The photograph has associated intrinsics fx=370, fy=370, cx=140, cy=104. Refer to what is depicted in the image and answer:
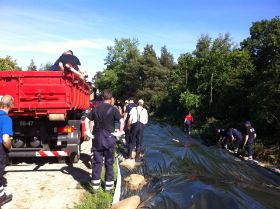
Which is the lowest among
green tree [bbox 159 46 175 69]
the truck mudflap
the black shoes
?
the black shoes

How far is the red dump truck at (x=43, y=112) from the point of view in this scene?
27.7 ft

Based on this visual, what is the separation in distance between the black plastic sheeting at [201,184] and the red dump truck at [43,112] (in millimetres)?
1724

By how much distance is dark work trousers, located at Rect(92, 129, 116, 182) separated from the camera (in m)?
6.97

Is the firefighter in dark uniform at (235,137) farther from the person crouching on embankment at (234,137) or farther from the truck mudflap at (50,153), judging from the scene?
the truck mudflap at (50,153)

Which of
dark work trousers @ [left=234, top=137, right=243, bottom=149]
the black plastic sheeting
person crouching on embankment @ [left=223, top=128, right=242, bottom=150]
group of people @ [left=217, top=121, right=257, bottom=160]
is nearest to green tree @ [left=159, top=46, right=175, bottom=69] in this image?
group of people @ [left=217, top=121, right=257, bottom=160]

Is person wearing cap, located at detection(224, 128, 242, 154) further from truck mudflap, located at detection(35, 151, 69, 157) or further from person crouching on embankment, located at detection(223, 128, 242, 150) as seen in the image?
truck mudflap, located at detection(35, 151, 69, 157)

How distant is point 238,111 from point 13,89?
2020cm

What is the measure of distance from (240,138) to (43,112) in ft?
34.7

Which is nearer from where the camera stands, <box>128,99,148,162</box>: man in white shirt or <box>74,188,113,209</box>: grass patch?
<box>74,188,113,209</box>: grass patch

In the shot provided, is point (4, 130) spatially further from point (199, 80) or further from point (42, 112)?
point (199, 80)

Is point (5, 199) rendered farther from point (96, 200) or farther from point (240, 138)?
point (240, 138)

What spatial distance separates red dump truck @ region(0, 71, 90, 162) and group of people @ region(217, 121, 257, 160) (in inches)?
308

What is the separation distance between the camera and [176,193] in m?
6.62

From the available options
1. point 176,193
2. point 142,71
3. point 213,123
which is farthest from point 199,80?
point 176,193
